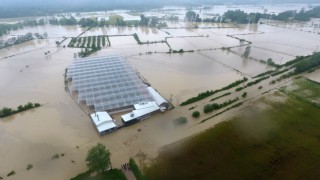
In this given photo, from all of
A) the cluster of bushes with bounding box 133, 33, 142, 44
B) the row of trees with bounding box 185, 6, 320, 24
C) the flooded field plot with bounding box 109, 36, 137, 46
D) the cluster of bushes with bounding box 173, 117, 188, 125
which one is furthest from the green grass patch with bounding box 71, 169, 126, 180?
the row of trees with bounding box 185, 6, 320, 24

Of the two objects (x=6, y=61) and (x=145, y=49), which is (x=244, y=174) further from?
(x=6, y=61)

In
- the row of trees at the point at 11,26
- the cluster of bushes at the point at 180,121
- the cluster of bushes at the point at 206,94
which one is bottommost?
the cluster of bushes at the point at 180,121

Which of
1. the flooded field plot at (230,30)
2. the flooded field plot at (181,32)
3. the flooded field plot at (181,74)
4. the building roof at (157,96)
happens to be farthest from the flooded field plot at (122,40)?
the building roof at (157,96)

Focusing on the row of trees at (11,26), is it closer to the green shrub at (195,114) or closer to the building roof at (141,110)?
the building roof at (141,110)

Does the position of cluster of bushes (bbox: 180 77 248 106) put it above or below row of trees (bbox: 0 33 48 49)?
below

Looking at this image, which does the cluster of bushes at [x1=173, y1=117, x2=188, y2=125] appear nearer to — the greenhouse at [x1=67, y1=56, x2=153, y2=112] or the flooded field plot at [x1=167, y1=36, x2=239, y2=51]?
the greenhouse at [x1=67, y1=56, x2=153, y2=112]

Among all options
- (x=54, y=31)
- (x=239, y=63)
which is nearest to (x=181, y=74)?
(x=239, y=63)
